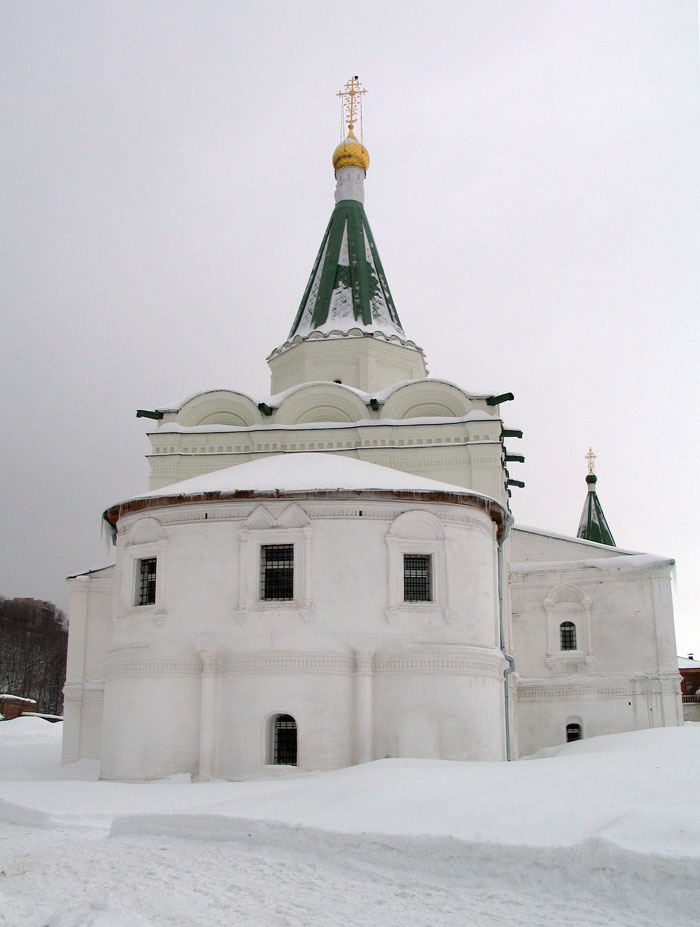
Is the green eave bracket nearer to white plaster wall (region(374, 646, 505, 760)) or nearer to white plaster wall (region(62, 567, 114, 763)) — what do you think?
white plaster wall (region(374, 646, 505, 760))

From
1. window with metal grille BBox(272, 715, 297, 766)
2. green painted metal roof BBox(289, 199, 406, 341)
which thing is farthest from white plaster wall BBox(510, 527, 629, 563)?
window with metal grille BBox(272, 715, 297, 766)

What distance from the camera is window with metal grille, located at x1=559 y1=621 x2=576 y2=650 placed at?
23578 mm

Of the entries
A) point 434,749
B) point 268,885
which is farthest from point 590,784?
point 434,749

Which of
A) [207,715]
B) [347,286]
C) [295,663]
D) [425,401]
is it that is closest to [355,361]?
[347,286]

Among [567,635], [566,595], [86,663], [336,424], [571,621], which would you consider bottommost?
[86,663]

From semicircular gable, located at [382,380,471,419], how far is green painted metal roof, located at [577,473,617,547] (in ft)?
53.5

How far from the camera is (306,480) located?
56.7 ft

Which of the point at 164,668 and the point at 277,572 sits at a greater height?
the point at 277,572

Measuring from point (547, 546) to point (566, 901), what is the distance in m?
17.7

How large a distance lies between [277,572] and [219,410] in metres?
7.87

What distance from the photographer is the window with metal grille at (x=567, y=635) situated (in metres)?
23.6

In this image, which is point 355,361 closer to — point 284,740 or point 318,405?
point 318,405

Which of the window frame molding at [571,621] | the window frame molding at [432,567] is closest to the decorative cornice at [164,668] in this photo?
→ the window frame molding at [432,567]

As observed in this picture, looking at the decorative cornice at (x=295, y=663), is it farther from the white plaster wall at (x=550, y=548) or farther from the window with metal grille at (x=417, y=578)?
the white plaster wall at (x=550, y=548)
